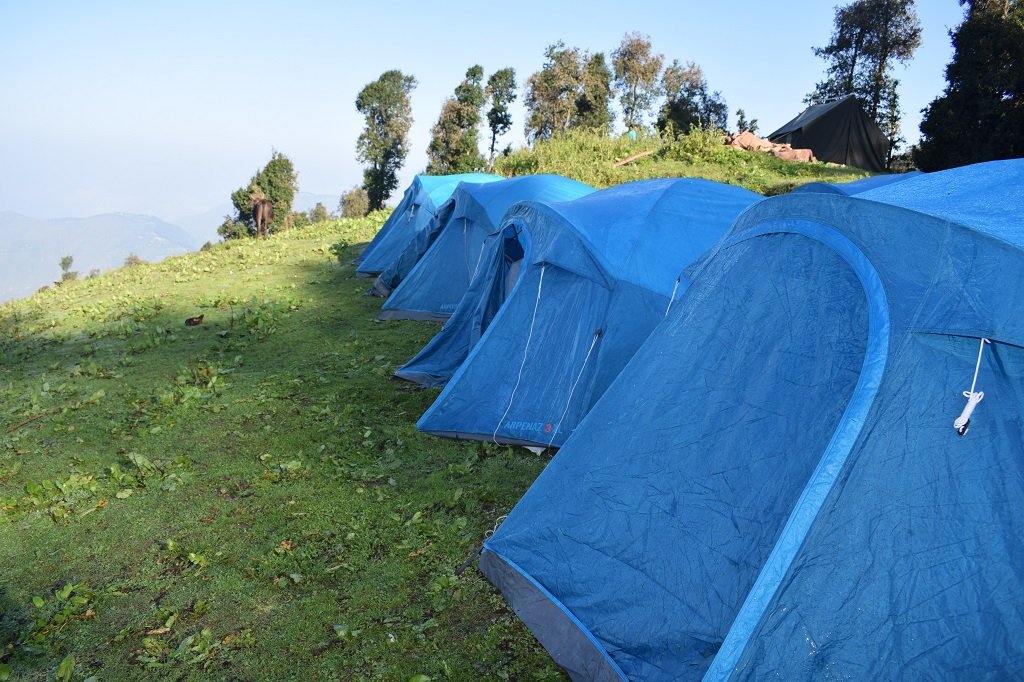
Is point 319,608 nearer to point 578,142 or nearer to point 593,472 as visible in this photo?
point 593,472

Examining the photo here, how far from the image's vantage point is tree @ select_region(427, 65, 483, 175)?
34.3m

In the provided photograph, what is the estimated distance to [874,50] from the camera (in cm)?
2622

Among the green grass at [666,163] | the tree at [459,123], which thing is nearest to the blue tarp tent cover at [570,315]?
the green grass at [666,163]

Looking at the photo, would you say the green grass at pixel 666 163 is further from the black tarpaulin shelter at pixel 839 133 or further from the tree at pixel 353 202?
the tree at pixel 353 202

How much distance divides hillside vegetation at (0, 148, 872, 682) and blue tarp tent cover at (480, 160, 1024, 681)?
60 centimetres

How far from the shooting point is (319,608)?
3605 millimetres

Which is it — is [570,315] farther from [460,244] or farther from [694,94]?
[694,94]

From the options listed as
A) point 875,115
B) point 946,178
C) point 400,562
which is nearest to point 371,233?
point 400,562

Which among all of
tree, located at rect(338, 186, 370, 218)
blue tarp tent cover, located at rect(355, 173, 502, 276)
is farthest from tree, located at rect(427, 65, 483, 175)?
blue tarp tent cover, located at rect(355, 173, 502, 276)

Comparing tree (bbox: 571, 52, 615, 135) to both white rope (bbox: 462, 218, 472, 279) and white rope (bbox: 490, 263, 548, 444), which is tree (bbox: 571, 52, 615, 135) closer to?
white rope (bbox: 462, 218, 472, 279)

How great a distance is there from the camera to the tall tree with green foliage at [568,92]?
3547 cm

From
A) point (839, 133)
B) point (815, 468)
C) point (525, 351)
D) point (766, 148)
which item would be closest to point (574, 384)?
point (525, 351)

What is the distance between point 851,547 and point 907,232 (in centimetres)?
107

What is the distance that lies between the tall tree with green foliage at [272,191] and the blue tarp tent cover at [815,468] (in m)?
34.0
